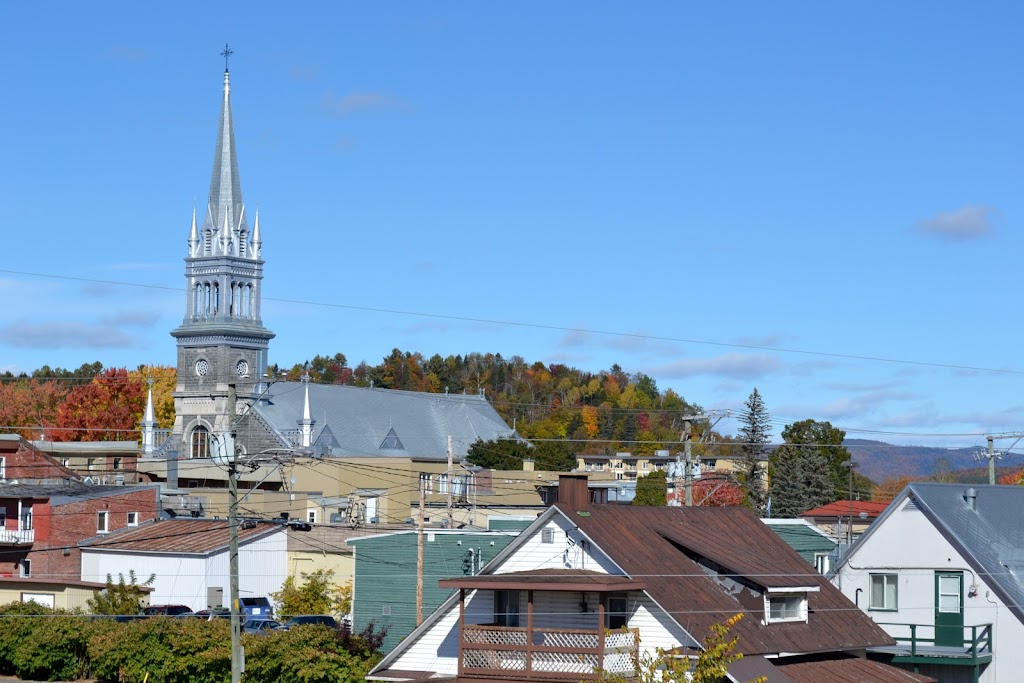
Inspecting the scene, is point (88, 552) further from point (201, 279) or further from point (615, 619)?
point (201, 279)

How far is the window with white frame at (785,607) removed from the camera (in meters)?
38.6

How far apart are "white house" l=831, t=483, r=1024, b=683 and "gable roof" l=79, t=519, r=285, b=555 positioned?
28.7 m

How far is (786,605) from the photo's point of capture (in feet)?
129

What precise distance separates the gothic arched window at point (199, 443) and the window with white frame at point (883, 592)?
291 ft

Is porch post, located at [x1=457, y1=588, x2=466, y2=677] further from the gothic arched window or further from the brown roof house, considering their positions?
Answer: the gothic arched window

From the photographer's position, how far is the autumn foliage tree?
512 ft

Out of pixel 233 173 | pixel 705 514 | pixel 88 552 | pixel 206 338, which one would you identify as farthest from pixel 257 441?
pixel 705 514

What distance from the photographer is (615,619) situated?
3756 centimetres

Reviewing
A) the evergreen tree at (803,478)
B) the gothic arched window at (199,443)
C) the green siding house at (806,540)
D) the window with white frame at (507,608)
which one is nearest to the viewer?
the window with white frame at (507,608)

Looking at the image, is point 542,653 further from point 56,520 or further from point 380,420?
point 380,420

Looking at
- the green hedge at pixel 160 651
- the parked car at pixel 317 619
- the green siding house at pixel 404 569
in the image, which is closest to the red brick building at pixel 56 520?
the green hedge at pixel 160 651

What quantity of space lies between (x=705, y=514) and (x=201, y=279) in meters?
97.7

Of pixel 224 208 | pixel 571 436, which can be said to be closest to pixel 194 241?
pixel 224 208

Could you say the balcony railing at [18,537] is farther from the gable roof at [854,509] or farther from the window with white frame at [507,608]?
the gable roof at [854,509]
